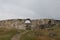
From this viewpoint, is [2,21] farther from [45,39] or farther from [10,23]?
[45,39]

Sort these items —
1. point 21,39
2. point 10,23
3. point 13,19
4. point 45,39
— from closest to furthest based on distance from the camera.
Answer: point 21,39
point 45,39
point 10,23
point 13,19

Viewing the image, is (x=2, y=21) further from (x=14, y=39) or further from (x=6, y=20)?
(x=14, y=39)

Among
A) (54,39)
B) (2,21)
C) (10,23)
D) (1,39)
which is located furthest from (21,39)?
(2,21)

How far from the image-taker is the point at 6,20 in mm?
176875

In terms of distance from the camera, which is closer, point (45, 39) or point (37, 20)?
point (45, 39)

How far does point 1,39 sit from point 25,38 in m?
7.34

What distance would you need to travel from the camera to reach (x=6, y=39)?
59.7 meters

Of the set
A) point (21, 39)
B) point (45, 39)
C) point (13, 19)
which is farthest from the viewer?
point (13, 19)

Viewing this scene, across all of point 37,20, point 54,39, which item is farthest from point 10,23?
point 54,39

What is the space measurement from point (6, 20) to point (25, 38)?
117451 millimetres

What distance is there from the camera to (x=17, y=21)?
169 metres

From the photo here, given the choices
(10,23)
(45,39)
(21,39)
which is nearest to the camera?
(21,39)

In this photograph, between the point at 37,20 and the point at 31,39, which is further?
the point at 37,20

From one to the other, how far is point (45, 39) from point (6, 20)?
375ft
